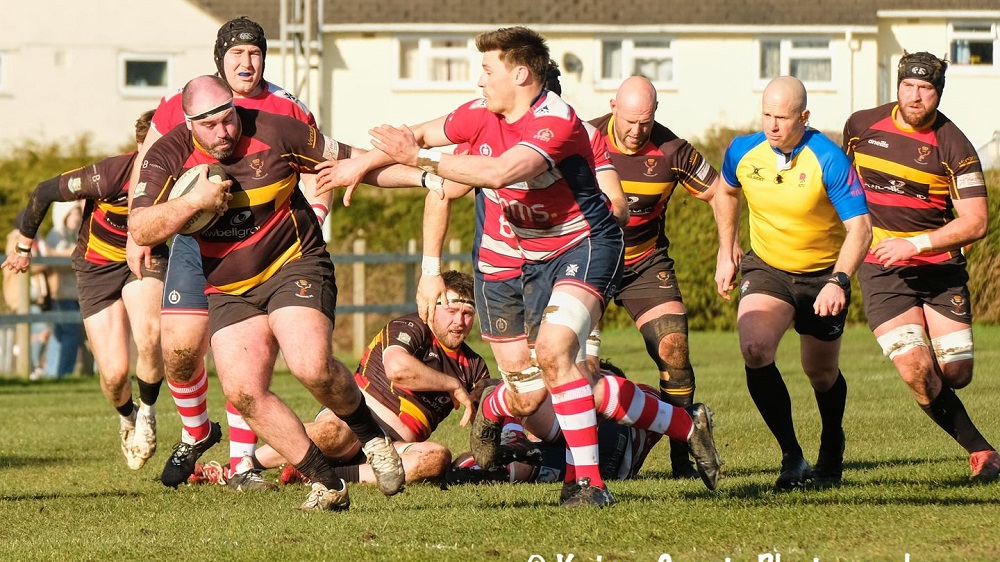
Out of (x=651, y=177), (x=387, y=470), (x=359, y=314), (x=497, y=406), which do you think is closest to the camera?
(x=387, y=470)

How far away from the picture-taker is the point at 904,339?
9141 millimetres

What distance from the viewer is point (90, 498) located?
354 inches

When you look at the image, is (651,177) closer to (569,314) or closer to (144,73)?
(569,314)

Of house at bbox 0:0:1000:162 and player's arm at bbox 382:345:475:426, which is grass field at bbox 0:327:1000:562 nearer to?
player's arm at bbox 382:345:475:426

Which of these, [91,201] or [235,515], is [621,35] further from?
[235,515]

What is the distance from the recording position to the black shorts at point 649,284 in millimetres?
9844

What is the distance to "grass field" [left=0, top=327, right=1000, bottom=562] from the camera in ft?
20.5

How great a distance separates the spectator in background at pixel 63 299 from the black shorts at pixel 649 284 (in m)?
11.5

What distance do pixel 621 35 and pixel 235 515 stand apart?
3198 cm

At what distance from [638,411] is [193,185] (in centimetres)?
255

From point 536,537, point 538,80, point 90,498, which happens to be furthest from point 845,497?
point 90,498

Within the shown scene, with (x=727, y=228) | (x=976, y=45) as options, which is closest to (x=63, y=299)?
(x=727, y=228)

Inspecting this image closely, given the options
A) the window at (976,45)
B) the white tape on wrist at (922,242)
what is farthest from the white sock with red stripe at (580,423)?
the window at (976,45)

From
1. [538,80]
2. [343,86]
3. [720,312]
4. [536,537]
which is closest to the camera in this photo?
[536,537]
